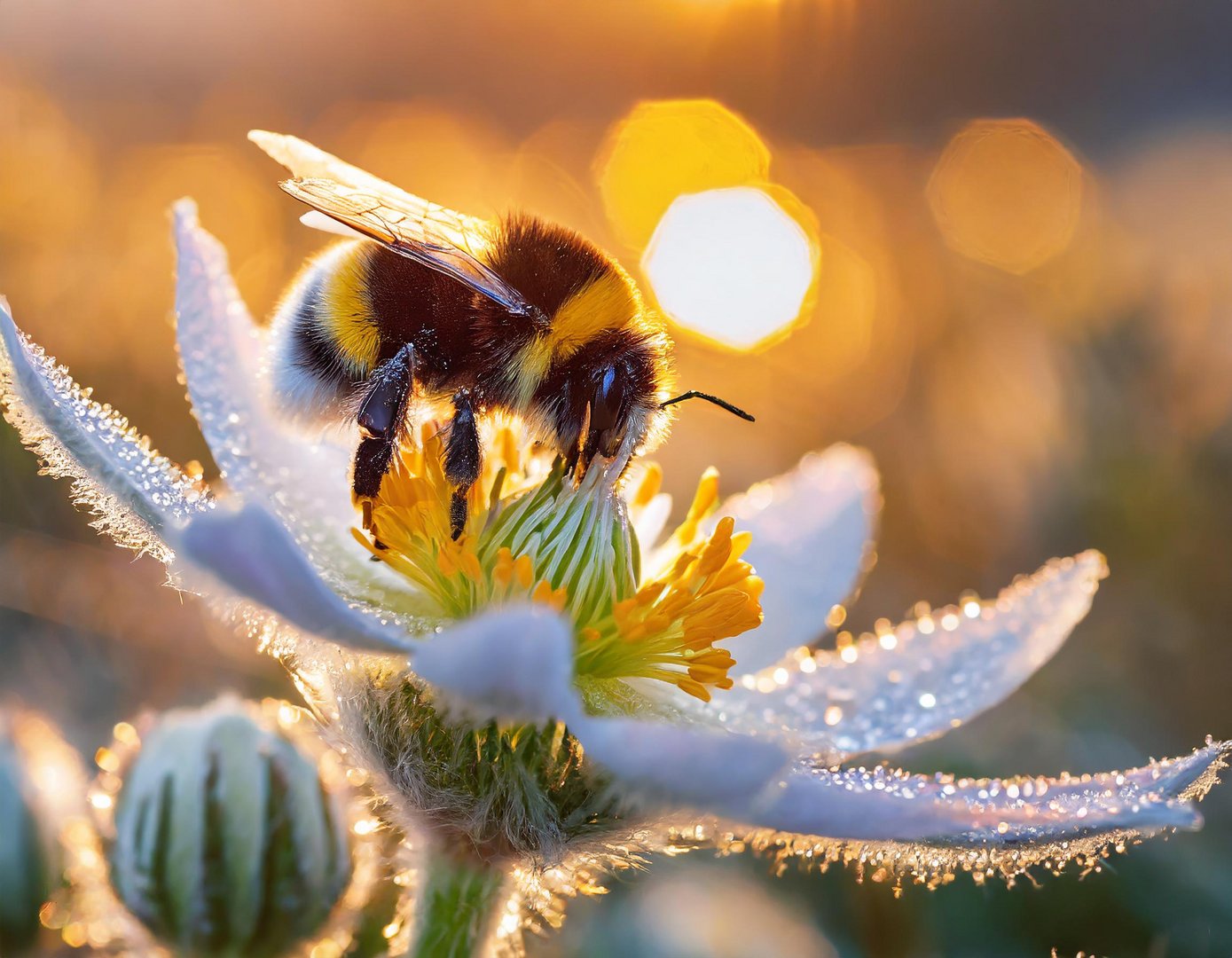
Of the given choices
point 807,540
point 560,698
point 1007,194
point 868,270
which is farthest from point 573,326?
point 1007,194

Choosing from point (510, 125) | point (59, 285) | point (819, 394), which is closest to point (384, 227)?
point (59, 285)

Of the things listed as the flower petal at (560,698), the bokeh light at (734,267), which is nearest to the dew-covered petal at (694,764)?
the flower petal at (560,698)

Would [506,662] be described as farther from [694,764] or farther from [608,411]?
[608,411]

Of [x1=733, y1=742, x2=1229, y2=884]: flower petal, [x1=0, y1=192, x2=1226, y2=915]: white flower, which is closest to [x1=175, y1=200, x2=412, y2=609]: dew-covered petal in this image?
[x1=0, y1=192, x2=1226, y2=915]: white flower

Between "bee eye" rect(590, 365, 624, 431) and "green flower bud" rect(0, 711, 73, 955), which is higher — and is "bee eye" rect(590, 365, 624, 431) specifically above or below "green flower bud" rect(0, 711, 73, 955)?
above

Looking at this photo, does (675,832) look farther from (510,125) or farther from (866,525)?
(510,125)

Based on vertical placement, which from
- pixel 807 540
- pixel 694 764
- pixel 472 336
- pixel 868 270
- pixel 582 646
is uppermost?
pixel 868 270

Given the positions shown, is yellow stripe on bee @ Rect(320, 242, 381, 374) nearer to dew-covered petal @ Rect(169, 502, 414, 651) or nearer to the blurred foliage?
the blurred foliage
